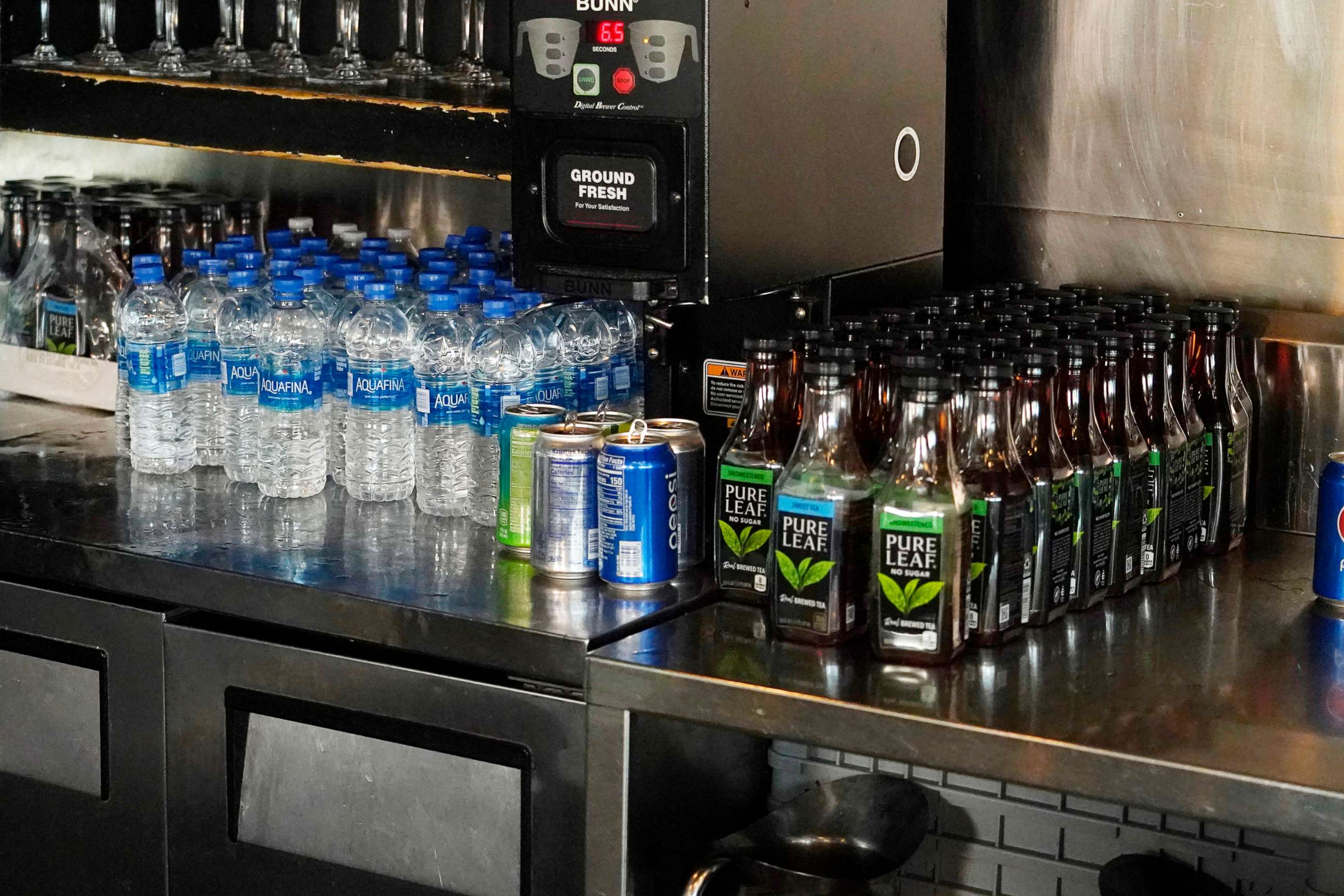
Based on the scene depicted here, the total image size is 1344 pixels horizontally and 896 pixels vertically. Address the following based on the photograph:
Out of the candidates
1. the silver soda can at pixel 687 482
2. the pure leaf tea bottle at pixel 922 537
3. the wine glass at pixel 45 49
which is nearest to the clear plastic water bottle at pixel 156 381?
the wine glass at pixel 45 49

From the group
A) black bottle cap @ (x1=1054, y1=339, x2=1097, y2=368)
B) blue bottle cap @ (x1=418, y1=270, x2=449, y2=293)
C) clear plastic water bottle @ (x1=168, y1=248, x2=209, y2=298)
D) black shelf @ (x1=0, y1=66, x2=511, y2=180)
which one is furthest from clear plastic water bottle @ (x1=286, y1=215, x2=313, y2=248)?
black bottle cap @ (x1=1054, y1=339, x2=1097, y2=368)

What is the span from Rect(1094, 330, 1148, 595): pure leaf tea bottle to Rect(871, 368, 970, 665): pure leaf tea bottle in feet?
1.01

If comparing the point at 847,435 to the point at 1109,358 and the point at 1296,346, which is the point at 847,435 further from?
the point at 1296,346

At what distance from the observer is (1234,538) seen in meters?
2.22

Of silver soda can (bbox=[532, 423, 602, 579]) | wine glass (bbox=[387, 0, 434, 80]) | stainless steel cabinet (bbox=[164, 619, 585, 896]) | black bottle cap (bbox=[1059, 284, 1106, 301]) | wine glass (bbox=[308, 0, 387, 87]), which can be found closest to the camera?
stainless steel cabinet (bbox=[164, 619, 585, 896])

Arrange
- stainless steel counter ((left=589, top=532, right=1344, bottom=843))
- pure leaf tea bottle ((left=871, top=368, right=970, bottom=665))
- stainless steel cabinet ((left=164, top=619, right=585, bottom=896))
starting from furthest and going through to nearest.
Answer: stainless steel cabinet ((left=164, top=619, right=585, bottom=896))
pure leaf tea bottle ((left=871, top=368, right=970, bottom=665))
stainless steel counter ((left=589, top=532, right=1344, bottom=843))

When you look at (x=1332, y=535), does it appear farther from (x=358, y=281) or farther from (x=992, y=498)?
(x=358, y=281)

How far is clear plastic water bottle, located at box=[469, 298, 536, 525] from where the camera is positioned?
7.23 ft

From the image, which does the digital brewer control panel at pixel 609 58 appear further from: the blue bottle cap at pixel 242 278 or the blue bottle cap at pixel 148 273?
the blue bottle cap at pixel 148 273

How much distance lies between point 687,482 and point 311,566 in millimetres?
463

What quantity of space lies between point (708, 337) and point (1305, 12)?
93 centimetres

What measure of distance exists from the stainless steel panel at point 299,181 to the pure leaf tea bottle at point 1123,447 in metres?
1.25

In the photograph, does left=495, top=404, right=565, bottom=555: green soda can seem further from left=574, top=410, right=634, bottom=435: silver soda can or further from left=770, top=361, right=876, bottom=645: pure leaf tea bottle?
left=770, top=361, right=876, bottom=645: pure leaf tea bottle

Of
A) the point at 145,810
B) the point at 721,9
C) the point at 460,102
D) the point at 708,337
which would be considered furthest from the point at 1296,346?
the point at 145,810
